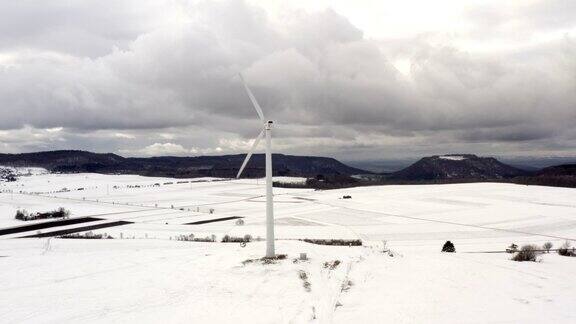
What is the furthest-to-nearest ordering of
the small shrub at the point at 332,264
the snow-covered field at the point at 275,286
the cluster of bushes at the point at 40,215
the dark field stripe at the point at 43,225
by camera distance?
1. the cluster of bushes at the point at 40,215
2. the dark field stripe at the point at 43,225
3. the small shrub at the point at 332,264
4. the snow-covered field at the point at 275,286

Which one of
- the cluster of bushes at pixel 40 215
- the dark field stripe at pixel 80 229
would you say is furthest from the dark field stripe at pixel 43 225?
the dark field stripe at pixel 80 229

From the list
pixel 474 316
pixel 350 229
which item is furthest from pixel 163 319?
pixel 350 229

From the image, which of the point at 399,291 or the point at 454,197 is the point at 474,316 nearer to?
the point at 399,291

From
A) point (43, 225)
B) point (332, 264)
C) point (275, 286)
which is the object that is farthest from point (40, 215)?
point (275, 286)

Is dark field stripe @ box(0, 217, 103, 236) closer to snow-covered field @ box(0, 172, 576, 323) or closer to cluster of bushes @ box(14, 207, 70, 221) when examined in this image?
cluster of bushes @ box(14, 207, 70, 221)

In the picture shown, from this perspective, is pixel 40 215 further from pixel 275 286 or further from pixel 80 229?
pixel 275 286

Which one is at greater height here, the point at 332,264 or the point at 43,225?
the point at 332,264

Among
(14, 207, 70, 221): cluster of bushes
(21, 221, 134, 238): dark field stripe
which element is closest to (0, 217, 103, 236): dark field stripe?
(14, 207, 70, 221): cluster of bushes

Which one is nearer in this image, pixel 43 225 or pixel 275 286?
pixel 275 286

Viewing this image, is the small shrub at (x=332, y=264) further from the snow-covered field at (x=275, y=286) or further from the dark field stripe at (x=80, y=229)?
the dark field stripe at (x=80, y=229)

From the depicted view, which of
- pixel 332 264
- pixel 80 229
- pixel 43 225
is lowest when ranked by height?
pixel 80 229

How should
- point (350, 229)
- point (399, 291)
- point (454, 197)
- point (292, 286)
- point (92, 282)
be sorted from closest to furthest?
point (399, 291)
point (292, 286)
point (92, 282)
point (350, 229)
point (454, 197)
